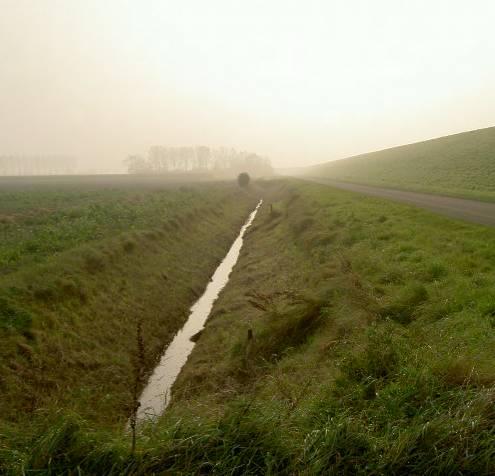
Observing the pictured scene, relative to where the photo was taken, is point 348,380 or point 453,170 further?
point 453,170

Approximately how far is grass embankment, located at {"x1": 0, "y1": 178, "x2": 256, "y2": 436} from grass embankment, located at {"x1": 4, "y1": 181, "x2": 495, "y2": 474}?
65.1 inches

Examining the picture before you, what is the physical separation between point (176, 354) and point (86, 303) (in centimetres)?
397

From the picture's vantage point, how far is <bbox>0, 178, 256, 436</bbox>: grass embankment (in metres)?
9.80

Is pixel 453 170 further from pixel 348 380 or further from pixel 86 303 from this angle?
pixel 348 380

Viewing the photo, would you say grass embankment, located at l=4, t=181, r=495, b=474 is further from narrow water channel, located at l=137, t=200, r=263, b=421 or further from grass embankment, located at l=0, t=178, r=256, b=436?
grass embankment, located at l=0, t=178, r=256, b=436

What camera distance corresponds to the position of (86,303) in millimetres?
14227

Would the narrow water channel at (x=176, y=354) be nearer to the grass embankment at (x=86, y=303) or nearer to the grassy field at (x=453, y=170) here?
the grass embankment at (x=86, y=303)

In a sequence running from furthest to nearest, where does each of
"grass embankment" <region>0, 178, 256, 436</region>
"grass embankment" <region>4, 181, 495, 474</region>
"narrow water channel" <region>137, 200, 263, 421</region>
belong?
"narrow water channel" <region>137, 200, 263, 421</region>
"grass embankment" <region>0, 178, 256, 436</region>
"grass embankment" <region>4, 181, 495, 474</region>

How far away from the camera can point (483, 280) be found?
9742 millimetres

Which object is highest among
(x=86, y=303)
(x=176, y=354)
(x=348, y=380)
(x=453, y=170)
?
(x=453, y=170)

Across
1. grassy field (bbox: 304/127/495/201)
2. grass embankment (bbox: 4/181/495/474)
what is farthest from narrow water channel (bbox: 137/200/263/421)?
grassy field (bbox: 304/127/495/201)

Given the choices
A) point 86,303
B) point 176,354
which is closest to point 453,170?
point 176,354

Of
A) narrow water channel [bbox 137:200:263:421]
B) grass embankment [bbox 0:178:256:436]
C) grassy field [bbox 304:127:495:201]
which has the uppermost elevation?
grassy field [bbox 304:127:495:201]

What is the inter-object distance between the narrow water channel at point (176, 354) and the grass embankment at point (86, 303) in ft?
1.39
